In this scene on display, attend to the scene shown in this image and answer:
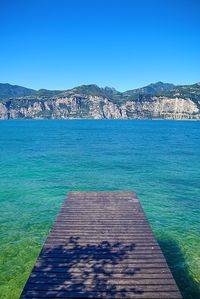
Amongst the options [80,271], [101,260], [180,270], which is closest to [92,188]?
[180,270]

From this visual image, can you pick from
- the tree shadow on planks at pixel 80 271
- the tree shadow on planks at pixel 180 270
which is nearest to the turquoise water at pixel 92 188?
the tree shadow on planks at pixel 180 270

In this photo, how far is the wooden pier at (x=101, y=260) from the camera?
37.0 feet

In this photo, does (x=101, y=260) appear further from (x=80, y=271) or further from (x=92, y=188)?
(x=92, y=188)

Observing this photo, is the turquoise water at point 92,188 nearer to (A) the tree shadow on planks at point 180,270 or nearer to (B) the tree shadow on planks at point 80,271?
(A) the tree shadow on planks at point 180,270

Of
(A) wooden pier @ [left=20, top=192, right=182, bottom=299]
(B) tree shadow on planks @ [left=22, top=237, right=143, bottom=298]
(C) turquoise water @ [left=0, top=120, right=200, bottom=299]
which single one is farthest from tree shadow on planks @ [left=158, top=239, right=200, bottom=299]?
(B) tree shadow on planks @ [left=22, top=237, right=143, bottom=298]

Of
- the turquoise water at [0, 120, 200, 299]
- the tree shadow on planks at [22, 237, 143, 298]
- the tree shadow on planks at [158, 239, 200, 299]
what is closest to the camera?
the tree shadow on planks at [22, 237, 143, 298]

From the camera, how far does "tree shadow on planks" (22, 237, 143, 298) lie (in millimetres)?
11227

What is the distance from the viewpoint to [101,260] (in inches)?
534

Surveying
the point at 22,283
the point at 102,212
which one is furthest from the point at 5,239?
the point at 102,212

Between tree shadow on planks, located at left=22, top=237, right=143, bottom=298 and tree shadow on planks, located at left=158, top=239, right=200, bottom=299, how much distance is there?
15.9 ft

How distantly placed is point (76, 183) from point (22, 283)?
23.8m

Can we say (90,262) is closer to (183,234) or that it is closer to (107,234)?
(107,234)

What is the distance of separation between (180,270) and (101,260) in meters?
8.13

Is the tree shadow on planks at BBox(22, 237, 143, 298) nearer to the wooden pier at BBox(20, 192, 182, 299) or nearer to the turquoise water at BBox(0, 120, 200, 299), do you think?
the wooden pier at BBox(20, 192, 182, 299)
